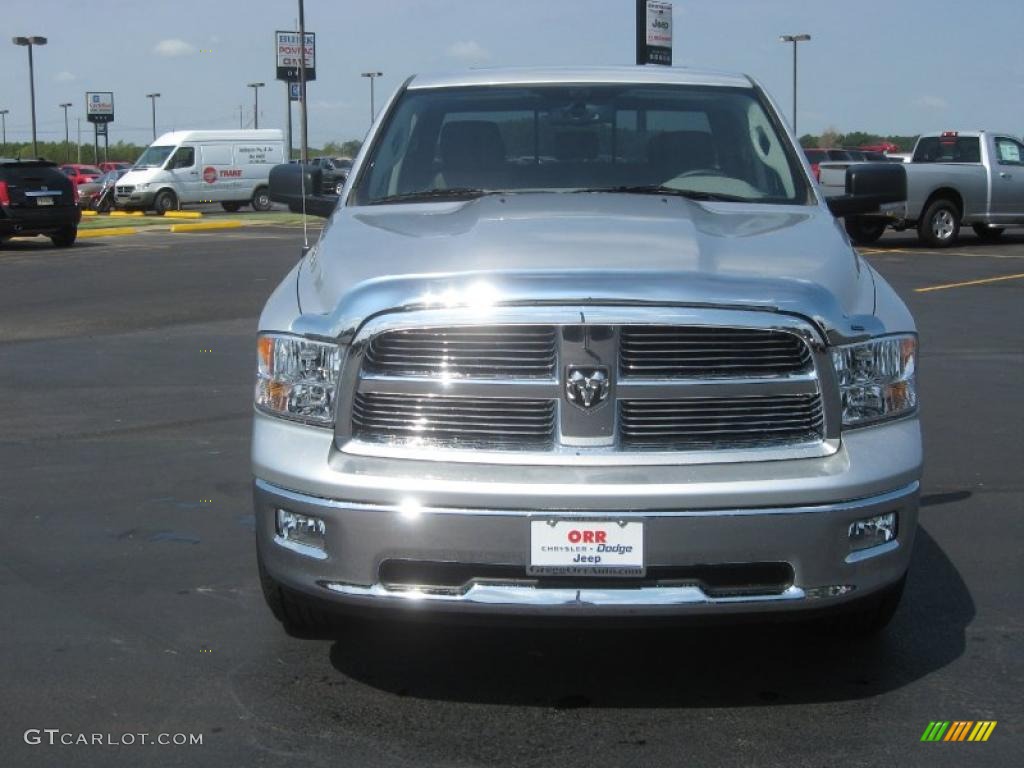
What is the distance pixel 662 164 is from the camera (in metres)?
5.72

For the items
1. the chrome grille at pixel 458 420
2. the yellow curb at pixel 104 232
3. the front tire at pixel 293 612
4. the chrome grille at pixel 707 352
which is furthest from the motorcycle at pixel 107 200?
the chrome grille at pixel 707 352

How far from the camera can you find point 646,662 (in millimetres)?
4613

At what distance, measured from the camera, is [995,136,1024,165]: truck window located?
81.9ft

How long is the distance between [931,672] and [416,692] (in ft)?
5.15

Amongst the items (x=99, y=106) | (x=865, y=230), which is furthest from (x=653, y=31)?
(x=99, y=106)

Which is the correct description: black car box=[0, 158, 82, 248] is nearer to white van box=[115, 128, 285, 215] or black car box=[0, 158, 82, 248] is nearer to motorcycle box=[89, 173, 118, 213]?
white van box=[115, 128, 285, 215]

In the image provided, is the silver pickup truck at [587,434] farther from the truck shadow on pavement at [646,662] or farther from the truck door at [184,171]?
the truck door at [184,171]

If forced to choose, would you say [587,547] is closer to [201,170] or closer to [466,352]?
[466,352]

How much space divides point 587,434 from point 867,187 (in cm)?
269

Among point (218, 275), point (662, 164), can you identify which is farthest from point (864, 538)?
point (218, 275)

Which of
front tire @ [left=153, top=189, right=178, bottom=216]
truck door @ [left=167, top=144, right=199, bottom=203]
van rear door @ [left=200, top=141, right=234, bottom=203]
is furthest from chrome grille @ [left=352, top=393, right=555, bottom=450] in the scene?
van rear door @ [left=200, top=141, right=234, bottom=203]

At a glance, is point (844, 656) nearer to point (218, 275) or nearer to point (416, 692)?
point (416, 692)

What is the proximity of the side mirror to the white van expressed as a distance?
117ft

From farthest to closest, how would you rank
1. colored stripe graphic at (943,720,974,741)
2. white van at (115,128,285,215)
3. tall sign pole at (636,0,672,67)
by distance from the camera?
1. white van at (115,128,285,215)
2. tall sign pole at (636,0,672,67)
3. colored stripe graphic at (943,720,974,741)
